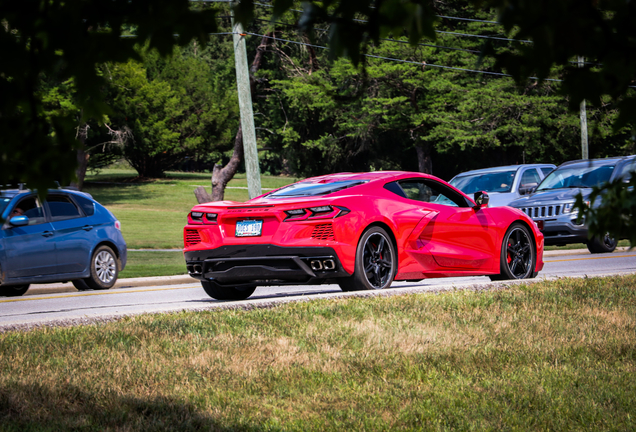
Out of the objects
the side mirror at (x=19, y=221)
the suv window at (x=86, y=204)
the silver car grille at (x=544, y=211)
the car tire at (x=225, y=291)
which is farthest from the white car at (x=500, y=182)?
the side mirror at (x=19, y=221)

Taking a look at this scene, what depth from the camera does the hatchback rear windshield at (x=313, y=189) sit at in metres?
8.68

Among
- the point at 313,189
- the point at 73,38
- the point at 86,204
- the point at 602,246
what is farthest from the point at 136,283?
the point at 73,38

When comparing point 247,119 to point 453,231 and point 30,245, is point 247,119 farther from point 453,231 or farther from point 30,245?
point 453,231

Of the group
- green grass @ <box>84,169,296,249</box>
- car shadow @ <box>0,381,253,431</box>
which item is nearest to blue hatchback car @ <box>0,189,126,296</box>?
car shadow @ <box>0,381,253,431</box>

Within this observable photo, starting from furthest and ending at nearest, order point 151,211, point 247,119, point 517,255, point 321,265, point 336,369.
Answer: point 151,211 → point 247,119 → point 517,255 → point 321,265 → point 336,369

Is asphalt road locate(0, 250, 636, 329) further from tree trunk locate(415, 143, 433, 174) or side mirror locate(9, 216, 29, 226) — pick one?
tree trunk locate(415, 143, 433, 174)

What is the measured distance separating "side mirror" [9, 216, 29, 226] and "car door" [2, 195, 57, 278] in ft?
0.21

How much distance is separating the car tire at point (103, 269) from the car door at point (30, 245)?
3.42ft

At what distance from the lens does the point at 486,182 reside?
60.2 feet

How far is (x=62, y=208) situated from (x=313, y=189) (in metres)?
5.63

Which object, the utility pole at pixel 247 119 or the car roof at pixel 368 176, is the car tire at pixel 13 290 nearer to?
the car roof at pixel 368 176

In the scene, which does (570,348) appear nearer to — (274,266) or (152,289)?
(274,266)

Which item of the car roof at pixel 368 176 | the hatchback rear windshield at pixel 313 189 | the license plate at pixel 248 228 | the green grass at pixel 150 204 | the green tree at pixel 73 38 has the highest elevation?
the green tree at pixel 73 38

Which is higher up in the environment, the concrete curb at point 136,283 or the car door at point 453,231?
the car door at point 453,231
